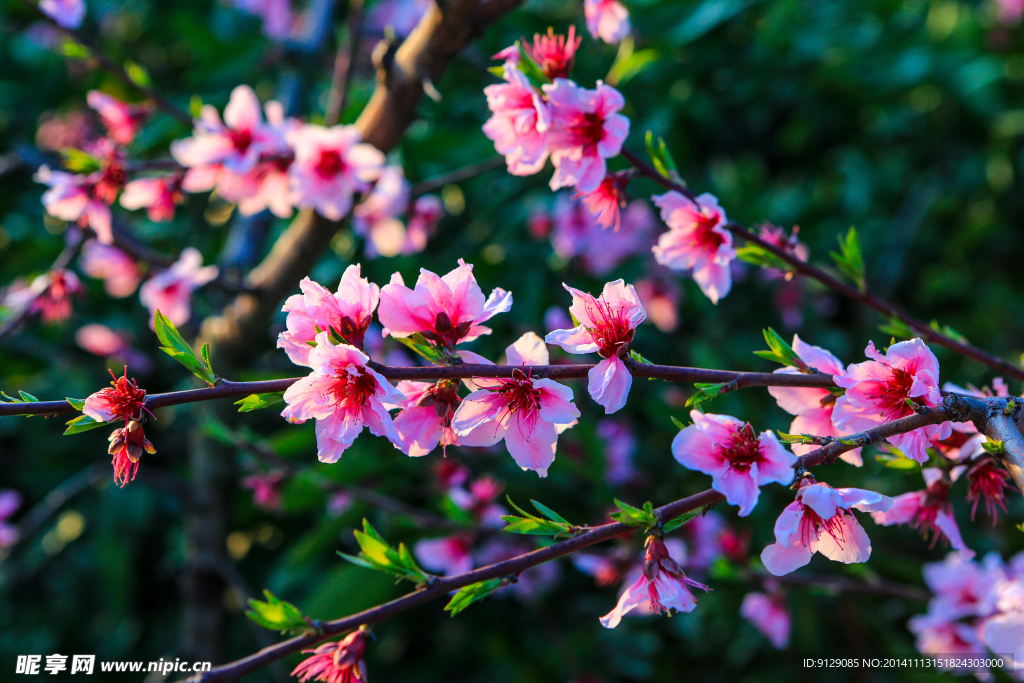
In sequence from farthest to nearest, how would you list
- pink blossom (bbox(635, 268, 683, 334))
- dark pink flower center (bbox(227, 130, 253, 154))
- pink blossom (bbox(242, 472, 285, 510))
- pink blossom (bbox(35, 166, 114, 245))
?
pink blossom (bbox(635, 268, 683, 334))
pink blossom (bbox(242, 472, 285, 510))
dark pink flower center (bbox(227, 130, 253, 154))
pink blossom (bbox(35, 166, 114, 245))

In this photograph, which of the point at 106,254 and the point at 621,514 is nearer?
the point at 621,514

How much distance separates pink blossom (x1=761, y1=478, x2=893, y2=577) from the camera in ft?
1.83

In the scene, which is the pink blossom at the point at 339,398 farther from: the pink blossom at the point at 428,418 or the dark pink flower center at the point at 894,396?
the dark pink flower center at the point at 894,396

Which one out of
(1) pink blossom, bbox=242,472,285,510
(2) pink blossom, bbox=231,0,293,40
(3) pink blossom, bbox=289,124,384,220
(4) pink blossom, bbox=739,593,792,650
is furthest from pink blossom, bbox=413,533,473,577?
(2) pink blossom, bbox=231,0,293,40

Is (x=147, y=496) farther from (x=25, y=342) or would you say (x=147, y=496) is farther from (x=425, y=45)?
(x=425, y=45)

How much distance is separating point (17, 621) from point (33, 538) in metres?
0.27

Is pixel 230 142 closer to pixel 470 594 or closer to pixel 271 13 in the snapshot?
pixel 470 594

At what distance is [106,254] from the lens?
1494 millimetres

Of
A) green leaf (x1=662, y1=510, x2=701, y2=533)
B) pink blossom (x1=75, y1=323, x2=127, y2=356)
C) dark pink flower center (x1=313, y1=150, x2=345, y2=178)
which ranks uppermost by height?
green leaf (x1=662, y1=510, x2=701, y2=533)

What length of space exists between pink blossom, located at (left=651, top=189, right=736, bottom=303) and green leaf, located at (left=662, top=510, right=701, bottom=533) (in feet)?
1.18

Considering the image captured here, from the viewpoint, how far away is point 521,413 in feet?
2.15

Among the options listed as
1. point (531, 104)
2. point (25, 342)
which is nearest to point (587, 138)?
point (531, 104)

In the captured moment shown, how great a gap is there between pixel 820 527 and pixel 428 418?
0.38 metres

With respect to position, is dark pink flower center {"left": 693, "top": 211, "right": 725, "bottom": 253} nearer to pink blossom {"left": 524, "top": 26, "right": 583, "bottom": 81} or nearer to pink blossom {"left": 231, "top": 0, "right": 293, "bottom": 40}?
pink blossom {"left": 524, "top": 26, "right": 583, "bottom": 81}
